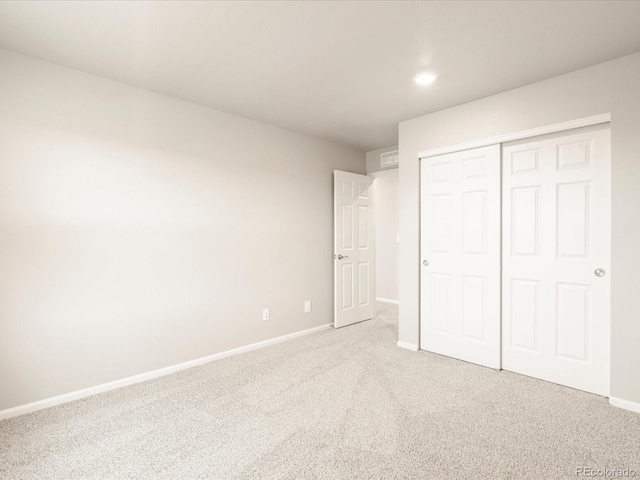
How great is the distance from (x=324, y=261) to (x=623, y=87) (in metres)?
3.23

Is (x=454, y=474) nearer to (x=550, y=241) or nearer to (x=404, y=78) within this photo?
(x=550, y=241)

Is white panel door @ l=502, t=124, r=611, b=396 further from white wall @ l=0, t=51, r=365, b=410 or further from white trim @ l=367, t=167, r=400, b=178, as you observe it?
white wall @ l=0, t=51, r=365, b=410

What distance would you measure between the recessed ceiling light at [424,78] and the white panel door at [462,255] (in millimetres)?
862

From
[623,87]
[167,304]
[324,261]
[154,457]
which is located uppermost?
[623,87]

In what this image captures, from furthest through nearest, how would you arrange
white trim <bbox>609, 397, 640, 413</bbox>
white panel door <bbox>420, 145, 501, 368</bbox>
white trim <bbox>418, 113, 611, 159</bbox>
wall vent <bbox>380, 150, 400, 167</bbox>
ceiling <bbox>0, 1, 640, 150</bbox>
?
1. wall vent <bbox>380, 150, 400, 167</bbox>
2. white panel door <bbox>420, 145, 501, 368</bbox>
3. white trim <bbox>418, 113, 611, 159</bbox>
4. white trim <bbox>609, 397, 640, 413</bbox>
5. ceiling <bbox>0, 1, 640, 150</bbox>

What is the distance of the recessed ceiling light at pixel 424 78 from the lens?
101 inches

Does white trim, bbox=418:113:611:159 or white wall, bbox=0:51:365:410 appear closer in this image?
white wall, bbox=0:51:365:410

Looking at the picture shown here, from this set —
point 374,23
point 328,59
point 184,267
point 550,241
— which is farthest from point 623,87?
point 184,267

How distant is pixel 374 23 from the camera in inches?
76.6

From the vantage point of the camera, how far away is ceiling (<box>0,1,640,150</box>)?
1846 millimetres

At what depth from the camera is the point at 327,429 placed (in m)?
2.07

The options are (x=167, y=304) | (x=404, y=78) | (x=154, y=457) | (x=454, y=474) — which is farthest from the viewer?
(x=167, y=304)

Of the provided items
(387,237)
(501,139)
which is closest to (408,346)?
(501,139)

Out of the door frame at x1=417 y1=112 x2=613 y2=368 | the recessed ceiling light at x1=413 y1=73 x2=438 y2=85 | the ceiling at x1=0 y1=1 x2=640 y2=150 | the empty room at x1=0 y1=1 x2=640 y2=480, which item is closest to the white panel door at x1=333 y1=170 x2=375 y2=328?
the empty room at x1=0 y1=1 x2=640 y2=480
